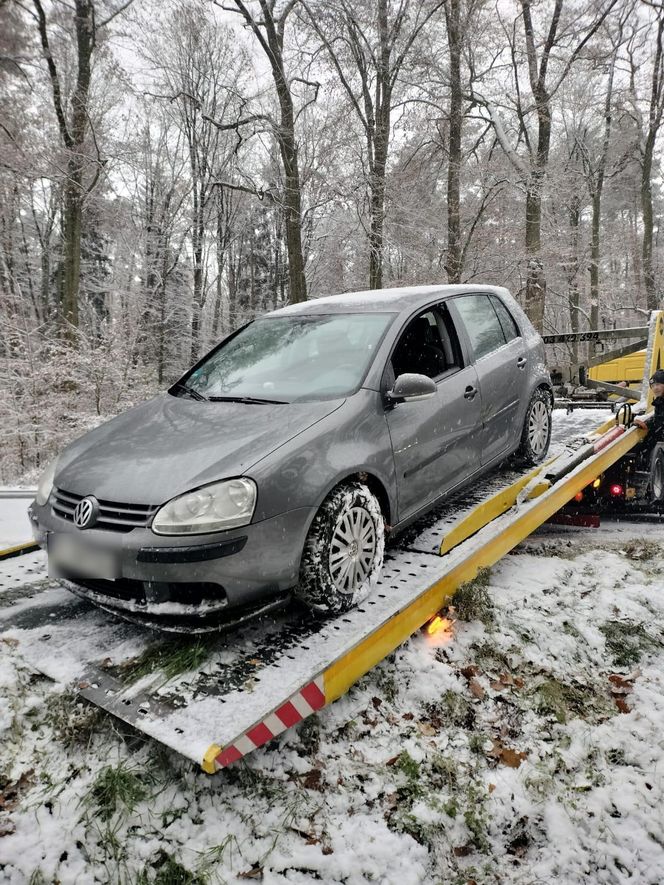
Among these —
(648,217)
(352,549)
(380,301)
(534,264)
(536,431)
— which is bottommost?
(352,549)

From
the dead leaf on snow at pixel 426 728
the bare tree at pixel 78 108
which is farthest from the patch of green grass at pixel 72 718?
the bare tree at pixel 78 108

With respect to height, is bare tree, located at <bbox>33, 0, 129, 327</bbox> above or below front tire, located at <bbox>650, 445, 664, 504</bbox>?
above

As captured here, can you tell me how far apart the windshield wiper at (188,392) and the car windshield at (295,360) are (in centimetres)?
2

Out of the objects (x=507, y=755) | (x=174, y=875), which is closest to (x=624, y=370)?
(x=507, y=755)

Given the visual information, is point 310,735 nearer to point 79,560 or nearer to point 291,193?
point 79,560

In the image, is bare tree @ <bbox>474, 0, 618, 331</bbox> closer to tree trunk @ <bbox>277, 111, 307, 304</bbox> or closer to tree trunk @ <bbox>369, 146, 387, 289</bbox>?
tree trunk @ <bbox>369, 146, 387, 289</bbox>

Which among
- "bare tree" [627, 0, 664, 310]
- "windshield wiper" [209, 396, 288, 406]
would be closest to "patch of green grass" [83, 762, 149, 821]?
"windshield wiper" [209, 396, 288, 406]

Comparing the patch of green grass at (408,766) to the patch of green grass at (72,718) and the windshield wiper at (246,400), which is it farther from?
the windshield wiper at (246,400)

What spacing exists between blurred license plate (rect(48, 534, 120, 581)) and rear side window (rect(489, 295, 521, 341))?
3457mm

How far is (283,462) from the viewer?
8.18 ft

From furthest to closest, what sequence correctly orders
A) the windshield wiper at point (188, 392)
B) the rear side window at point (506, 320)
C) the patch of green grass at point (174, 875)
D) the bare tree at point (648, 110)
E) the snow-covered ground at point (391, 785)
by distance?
the bare tree at point (648, 110)
the rear side window at point (506, 320)
the windshield wiper at point (188, 392)
the snow-covered ground at point (391, 785)
the patch of green grass at point (174, 875)

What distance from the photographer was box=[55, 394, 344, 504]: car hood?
95.8 inches

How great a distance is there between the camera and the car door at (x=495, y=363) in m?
3.96

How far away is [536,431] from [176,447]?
3315 mm
